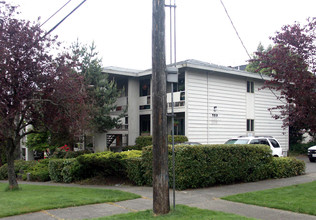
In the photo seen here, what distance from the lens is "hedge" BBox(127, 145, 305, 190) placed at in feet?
36.2

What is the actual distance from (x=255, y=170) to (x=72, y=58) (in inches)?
326

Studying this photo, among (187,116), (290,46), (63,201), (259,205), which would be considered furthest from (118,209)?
(187,116)

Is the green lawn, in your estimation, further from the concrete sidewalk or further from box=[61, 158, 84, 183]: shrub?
box=[61, 158, 84, 183]: shrub

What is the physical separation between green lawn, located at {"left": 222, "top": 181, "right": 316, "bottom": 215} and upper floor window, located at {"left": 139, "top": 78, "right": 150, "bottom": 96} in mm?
16835

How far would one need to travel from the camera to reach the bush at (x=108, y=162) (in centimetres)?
1325

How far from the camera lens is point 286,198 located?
29.7ft

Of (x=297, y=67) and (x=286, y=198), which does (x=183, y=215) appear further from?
(x=297, y=67)

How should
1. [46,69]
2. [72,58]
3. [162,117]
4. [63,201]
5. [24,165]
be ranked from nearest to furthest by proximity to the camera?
[162,117]
[63,201]
[46,69]
[72,58]
[24,165]

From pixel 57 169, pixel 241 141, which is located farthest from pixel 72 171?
pixel 241 141

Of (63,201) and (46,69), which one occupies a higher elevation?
(46,69)

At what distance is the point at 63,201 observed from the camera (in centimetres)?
910

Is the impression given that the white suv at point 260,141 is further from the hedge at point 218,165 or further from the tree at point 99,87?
the tree at point 99,87

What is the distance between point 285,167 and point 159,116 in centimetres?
898

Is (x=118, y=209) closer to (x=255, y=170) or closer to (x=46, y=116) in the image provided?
(x=46, y=116)
